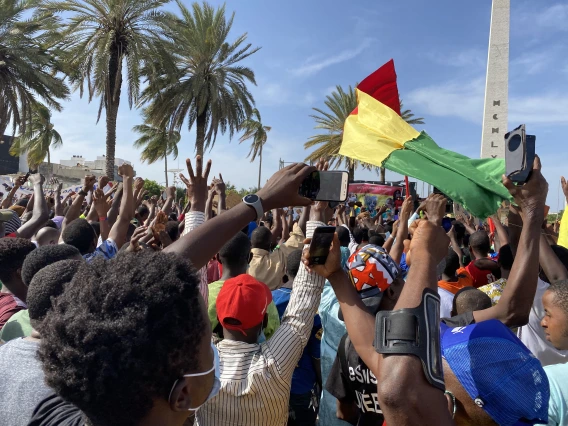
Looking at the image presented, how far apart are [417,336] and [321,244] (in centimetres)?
68

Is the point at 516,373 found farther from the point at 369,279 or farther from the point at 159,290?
the point at 159,290

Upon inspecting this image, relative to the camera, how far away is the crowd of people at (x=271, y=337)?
107 cm

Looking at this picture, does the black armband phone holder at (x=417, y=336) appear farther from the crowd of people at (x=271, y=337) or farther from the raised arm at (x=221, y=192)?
the raised arm at (x=221, y=192)

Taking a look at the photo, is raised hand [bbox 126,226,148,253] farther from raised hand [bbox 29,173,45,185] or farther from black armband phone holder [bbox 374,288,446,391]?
raised hand [bbox 29,173,45,185]

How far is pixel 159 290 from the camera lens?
1097 mm

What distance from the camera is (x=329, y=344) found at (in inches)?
108

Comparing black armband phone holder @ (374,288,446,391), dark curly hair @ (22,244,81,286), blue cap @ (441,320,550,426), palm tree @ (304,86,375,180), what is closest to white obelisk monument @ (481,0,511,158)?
palm tree @ (304,86,375,180)

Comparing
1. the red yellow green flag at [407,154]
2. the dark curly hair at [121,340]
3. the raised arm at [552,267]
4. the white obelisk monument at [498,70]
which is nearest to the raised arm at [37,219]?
the red yellow green flag at [407,154]

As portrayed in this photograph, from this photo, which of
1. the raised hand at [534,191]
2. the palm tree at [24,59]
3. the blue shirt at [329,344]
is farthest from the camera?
the palm tree at [24,59]

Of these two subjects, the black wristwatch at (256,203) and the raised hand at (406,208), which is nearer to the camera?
the black wristwatch at (256,203)

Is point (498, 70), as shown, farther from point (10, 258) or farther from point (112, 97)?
point (10, 258)

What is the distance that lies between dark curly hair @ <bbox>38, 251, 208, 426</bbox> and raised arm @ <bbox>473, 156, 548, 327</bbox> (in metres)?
1.59

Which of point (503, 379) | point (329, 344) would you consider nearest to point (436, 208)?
point (503, 379)

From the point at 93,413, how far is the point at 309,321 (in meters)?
1.25
